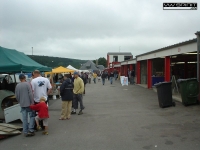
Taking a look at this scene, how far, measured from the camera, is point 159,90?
37.4 ft

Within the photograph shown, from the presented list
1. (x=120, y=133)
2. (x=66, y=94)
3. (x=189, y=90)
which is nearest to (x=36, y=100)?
(x=66, y=94)

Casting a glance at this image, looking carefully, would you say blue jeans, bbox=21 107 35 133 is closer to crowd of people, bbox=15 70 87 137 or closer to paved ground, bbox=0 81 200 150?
crowd of people, bbox=15 70 87 137

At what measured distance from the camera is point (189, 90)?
1103cm

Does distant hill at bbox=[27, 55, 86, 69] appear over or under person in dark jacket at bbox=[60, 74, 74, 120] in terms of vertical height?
over

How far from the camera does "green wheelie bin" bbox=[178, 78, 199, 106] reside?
1102 centimetres

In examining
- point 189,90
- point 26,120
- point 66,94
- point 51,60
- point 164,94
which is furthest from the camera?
point 51,60

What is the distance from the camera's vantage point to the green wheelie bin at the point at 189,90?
11.0 m

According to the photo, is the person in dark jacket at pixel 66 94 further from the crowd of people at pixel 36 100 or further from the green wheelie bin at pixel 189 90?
the green wheelie bin at pixel 189 90

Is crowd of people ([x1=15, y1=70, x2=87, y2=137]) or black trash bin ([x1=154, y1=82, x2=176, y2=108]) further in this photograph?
black trash bin ([x1=154, y1=82, x2=176, y2=108])

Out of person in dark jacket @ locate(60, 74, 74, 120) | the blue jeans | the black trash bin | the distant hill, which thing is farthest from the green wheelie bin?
the distant hill

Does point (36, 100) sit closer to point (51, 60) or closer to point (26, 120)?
point (26, 120)

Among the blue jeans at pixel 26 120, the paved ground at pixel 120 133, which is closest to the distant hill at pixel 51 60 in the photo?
the paved ground at pixel 120 133

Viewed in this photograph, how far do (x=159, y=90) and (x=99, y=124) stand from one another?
13.6 feet

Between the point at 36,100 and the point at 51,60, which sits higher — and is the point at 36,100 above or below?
below
